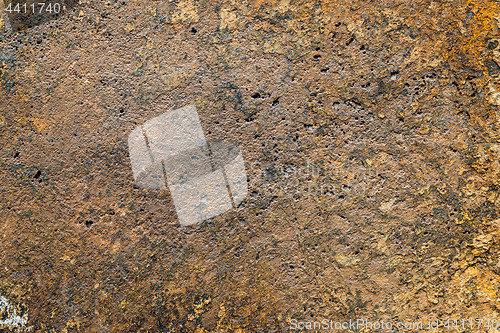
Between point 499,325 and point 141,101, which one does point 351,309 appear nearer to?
point 499,325

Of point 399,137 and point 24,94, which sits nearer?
point 399,137

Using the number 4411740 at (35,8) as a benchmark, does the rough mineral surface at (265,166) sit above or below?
below

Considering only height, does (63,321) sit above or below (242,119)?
below

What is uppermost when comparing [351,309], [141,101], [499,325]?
[141,101]

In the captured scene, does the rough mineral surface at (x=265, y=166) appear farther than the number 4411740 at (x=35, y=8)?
No

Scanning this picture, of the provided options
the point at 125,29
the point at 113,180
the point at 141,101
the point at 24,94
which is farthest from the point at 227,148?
the point at 24,94
